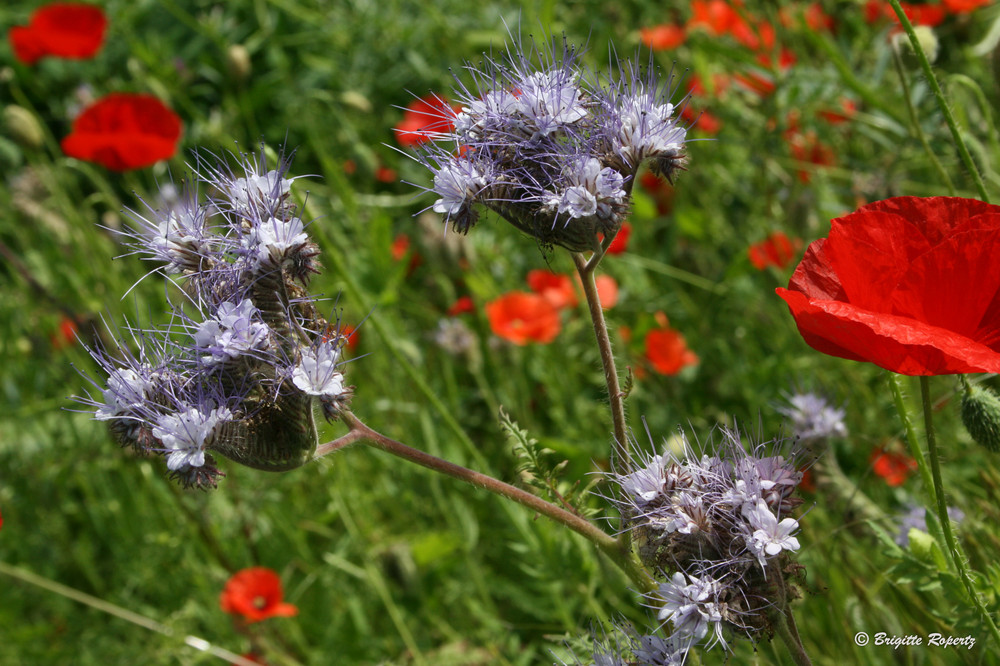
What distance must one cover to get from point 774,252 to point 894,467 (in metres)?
0.78

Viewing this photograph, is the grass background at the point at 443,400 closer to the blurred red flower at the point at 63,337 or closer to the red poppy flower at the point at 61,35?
the blurred red flower at the point at 63,337

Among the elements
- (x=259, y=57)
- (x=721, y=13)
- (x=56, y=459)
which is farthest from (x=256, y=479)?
(x=259, y=57)

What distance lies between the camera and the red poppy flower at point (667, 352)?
9.10ft

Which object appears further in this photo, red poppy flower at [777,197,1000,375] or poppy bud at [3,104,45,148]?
poppy bud at [3,104,45,148]

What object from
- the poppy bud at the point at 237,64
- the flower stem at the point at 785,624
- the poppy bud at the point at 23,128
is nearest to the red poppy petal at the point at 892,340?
the flower stem at the point at 785,624

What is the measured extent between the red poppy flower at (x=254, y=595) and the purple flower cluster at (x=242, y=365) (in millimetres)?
1125

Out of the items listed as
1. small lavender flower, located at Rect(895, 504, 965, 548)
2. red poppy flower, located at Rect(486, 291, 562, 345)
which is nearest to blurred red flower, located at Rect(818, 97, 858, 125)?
red poppy flower, located at Rect(486, 291, 562, 345)

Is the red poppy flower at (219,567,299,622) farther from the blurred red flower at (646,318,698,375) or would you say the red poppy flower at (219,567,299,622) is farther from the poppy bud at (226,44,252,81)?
the poppy bud at (226,44,252,81)

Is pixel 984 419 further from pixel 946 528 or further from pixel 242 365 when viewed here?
pixel 242 365

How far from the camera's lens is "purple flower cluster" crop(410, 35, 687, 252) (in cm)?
116

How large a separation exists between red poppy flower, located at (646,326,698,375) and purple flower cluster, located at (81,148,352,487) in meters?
1.68

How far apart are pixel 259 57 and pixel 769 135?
4.49 meters

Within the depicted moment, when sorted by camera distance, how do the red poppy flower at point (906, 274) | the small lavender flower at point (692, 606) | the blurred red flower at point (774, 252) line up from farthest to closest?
the blurred red flower at point (774, 252) < the red poppy flower at point (906, 274) < the small lavender flower at point (692, 606)

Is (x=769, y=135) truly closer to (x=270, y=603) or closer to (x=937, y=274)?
(x=937, y=274)
